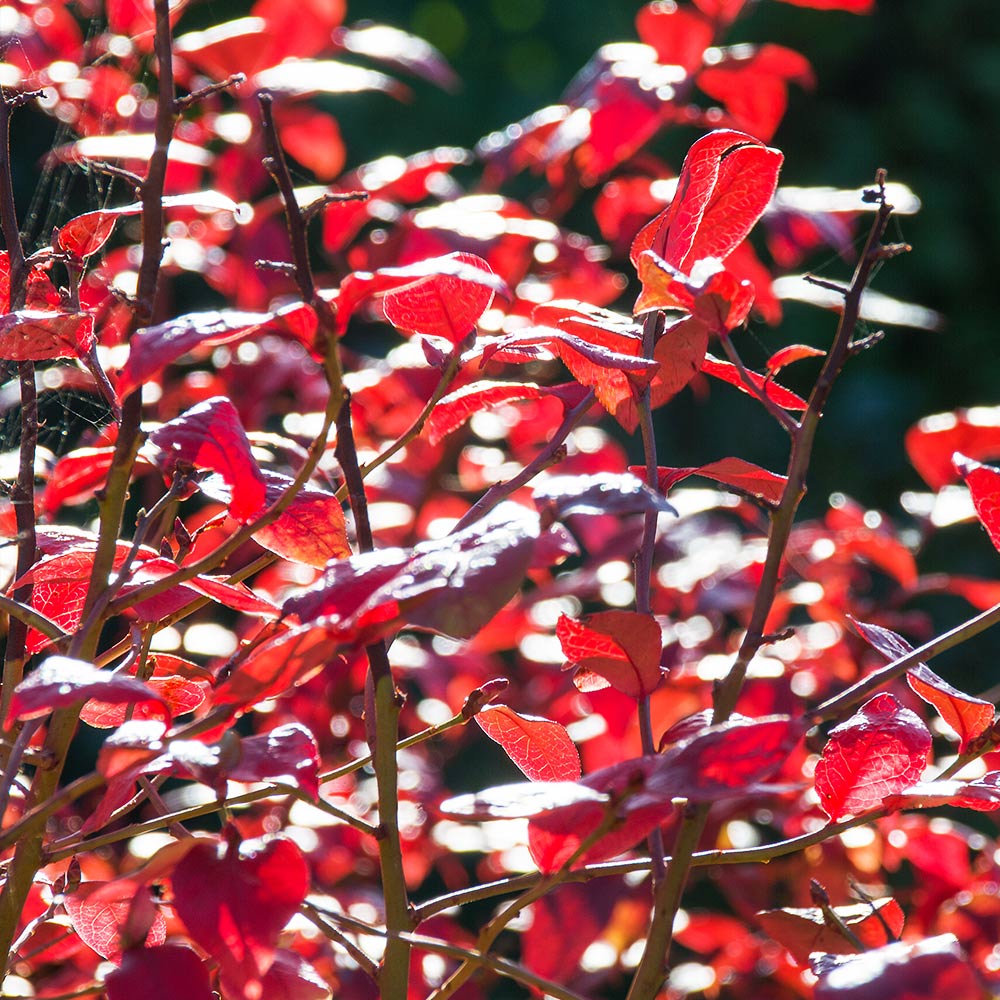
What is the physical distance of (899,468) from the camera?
316 centimetres

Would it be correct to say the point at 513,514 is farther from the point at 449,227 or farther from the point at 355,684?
the point at 355,684

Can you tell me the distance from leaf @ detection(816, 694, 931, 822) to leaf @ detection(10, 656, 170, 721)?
0.31m

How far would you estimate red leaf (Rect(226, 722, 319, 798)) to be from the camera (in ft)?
1.34

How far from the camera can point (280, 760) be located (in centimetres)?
42

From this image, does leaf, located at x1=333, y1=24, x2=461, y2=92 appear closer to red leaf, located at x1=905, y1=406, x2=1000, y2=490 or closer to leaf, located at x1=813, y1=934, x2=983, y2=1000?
red leaf, located at x1=905, y1=406, x2=1000, y2=490

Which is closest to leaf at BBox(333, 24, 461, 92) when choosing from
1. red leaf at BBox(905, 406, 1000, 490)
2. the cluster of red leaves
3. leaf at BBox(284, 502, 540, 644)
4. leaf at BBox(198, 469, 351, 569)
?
the cluster of red leaves

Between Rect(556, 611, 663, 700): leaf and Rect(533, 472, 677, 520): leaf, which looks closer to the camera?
Rect(533, 472, 677, 520): leaf

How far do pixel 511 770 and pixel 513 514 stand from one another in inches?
74.3

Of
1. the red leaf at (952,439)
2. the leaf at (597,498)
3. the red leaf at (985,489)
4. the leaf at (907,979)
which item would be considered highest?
the leaf at (597,498)

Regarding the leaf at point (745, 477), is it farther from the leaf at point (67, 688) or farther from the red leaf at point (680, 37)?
the red leaf at point (680, 37)

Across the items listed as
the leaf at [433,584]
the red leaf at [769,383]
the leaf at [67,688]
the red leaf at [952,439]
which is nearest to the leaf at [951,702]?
the red leaf at [769,383]

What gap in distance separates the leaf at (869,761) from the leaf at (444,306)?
0.26 metres

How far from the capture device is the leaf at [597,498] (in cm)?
40

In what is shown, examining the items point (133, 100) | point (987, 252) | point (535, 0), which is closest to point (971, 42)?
point (987, 252)
